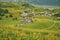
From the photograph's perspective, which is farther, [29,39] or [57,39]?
[57,39]

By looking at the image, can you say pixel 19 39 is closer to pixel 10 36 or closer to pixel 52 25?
pixel 10 36

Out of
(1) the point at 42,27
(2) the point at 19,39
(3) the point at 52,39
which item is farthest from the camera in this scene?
(1) the point at 42,27

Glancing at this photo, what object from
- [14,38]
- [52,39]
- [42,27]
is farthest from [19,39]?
[42,27]

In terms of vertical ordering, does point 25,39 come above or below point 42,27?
above

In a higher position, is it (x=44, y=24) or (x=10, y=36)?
(x=10, y=36)

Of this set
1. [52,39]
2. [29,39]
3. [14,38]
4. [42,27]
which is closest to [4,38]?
[14,38]

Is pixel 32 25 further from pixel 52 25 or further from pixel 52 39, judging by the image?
pixel 52 39

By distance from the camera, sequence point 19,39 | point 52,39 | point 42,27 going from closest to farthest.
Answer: point 19,39 → point 52,39 → point 42,27

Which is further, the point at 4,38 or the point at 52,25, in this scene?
the point at 52,25
